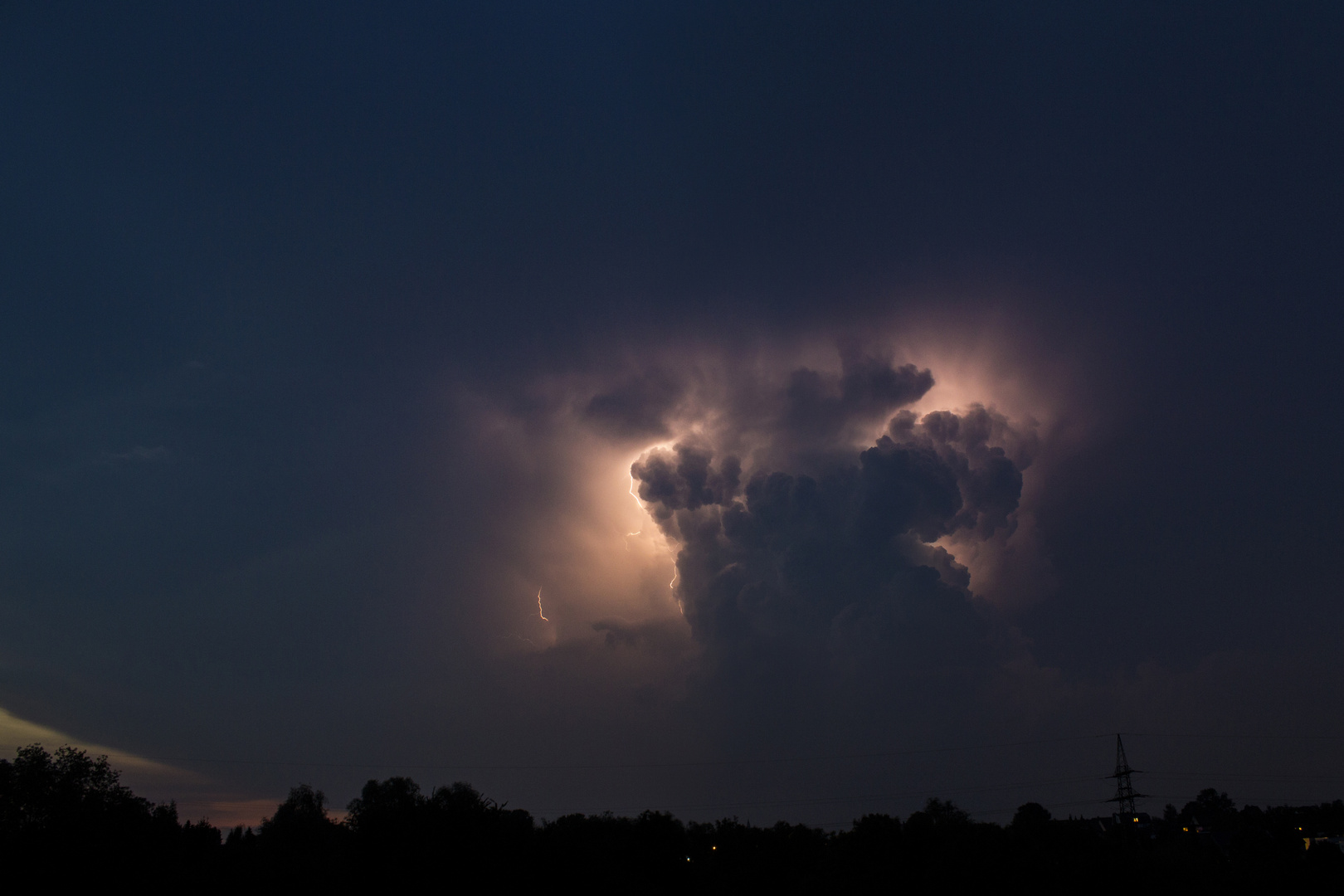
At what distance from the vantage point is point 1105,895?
7138 centimetres

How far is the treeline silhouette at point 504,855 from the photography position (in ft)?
193

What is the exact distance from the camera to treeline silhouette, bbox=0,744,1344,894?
58.8m

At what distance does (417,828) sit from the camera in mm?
59031

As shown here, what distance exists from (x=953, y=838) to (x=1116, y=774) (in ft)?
211

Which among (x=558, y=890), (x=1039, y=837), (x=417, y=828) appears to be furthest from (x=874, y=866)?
(x=417, y=828)

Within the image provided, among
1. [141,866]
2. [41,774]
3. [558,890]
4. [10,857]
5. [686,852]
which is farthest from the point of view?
[686,852]

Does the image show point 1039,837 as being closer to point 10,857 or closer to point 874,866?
point 874,866

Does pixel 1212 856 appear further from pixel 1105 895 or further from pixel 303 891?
pixel 303 891

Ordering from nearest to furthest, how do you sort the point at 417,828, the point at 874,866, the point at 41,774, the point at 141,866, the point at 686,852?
the point at 417,828 → the point at 141,866 → the point at 874,866 → the point at 41,774 → the point at 686,852

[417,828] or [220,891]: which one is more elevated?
[417,828]

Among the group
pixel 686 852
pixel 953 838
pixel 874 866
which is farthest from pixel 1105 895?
pixel 686 852

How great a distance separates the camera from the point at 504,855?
58.9m

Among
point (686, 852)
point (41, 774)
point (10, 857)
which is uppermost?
point (41, 774)

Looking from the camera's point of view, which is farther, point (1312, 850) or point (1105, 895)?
point (1312, 850)
